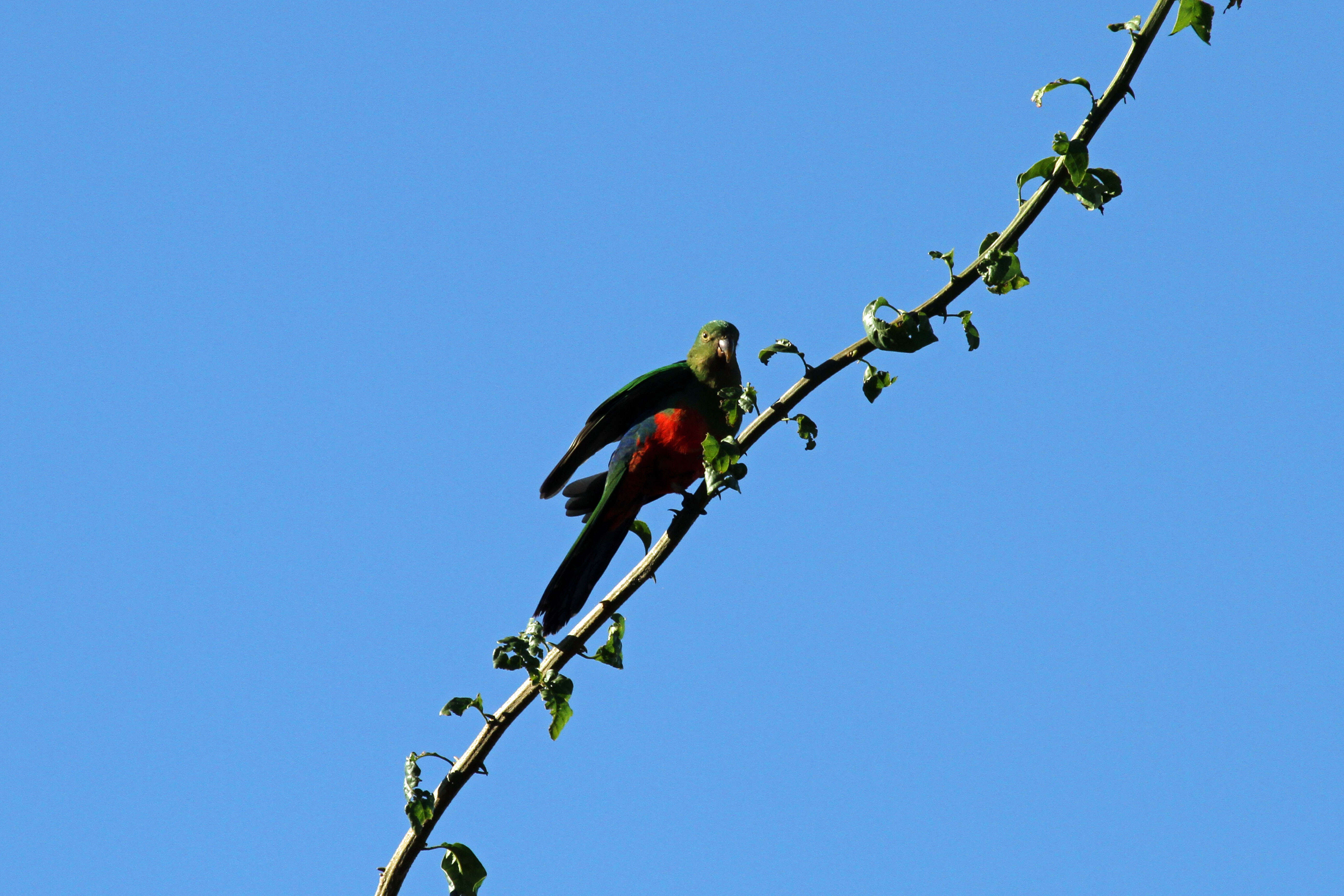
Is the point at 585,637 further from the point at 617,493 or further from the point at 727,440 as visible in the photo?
the point at 617,493

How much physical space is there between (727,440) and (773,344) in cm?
32

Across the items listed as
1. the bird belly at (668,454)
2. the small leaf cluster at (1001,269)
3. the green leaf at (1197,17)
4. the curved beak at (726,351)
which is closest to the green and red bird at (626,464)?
the bird belly at (668,454)

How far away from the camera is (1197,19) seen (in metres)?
3.04

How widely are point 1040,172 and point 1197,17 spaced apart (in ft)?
1.75

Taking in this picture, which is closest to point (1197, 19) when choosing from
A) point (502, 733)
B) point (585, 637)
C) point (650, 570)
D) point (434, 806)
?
point (650, 570)

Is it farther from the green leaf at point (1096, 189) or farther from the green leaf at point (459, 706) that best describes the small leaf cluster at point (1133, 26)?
the green leaf at point (459, 706)

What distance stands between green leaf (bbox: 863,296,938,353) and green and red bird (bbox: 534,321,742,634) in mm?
1774

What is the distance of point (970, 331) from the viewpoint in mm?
3506

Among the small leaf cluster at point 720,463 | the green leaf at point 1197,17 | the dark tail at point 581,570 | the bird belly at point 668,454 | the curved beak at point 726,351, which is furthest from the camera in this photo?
the curved beak at point 726,351

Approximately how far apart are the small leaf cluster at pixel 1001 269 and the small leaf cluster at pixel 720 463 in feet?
2.84

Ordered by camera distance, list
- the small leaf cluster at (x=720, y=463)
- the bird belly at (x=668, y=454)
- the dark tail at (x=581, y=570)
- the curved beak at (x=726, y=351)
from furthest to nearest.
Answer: the curved beak at (x=726, y=351)
the bird belly at (x=668, y=454)
the dark tail at (x=581, y=570)
the small leaf cluster at (x=720, y=463)

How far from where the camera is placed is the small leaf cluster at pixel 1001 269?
A: 3.23 m

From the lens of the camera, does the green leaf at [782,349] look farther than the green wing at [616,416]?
No

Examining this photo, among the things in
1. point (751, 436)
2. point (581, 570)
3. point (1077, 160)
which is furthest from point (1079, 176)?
point (581, 570)
